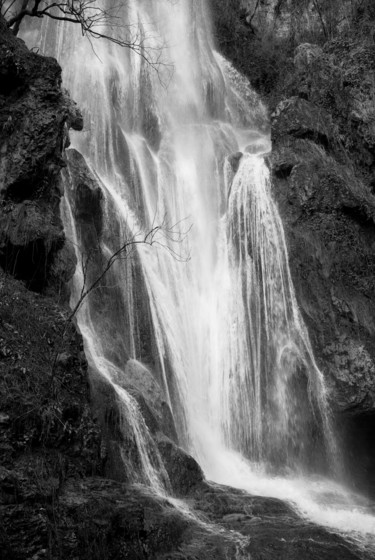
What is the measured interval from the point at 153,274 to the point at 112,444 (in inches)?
249

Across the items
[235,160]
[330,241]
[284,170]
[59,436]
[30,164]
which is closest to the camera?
[59,436]

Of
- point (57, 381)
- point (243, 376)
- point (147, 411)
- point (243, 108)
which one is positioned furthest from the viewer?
point (243, 108)

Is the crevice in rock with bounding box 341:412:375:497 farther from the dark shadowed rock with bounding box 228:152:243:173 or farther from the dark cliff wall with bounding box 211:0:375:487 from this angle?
the dark shadowed rock with bounding box 228:152:243:173

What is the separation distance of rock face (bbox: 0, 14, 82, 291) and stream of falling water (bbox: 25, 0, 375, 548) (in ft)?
4.68

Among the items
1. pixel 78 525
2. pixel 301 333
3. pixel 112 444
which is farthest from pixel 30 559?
pixel 301 333

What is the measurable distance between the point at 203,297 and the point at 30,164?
7132mm

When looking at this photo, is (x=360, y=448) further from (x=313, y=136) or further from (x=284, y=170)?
(x=313, y=136)

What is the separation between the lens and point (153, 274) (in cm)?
1412

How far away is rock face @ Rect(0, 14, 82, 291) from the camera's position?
8.90 m

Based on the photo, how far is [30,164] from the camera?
952cm

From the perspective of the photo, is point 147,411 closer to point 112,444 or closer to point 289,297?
point 112,444

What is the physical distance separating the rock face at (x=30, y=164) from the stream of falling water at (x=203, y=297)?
1.43 m

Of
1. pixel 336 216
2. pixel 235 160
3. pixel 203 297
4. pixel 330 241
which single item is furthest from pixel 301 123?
pixel 203 297

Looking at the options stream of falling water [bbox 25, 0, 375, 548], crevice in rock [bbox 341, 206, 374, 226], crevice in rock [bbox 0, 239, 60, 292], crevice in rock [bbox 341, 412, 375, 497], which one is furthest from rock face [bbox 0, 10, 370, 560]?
crevice in rock [bbox 341, 206, 374, 226]
